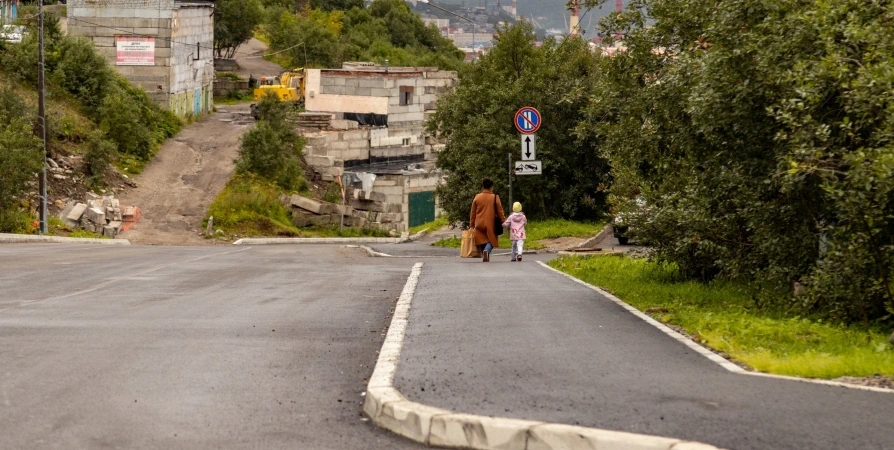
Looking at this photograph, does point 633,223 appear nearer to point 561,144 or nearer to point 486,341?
point 486,341

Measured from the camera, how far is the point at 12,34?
197 feet

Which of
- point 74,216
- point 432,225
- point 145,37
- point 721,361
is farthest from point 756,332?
point 145,37

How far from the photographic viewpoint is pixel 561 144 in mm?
41375

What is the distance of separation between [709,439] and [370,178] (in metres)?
51.4

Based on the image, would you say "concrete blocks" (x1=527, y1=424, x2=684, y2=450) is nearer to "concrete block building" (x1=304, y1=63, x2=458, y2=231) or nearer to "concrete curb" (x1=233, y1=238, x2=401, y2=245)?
"concrete curb" (x1=233, y1=238, x2=401, y2=245)

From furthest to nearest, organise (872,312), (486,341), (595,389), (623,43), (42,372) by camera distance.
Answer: (623,43), (872,312), (486,341), (42,372), (595,389)

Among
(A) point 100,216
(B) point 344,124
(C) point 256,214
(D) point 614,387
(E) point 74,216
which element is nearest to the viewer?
(D) point 614,387

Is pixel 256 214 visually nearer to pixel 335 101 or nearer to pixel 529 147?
pixel 335 101

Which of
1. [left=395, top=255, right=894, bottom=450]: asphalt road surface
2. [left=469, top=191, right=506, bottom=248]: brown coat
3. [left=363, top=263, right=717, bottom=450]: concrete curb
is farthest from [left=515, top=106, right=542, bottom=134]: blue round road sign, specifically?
[left=363, top=263, right=717, bottom=450]: concrete curb

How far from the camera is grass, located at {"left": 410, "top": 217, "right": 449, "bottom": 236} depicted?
2154 inches

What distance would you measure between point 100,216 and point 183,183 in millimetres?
9472

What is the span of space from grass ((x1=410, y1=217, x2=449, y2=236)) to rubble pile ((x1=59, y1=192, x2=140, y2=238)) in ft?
43.3

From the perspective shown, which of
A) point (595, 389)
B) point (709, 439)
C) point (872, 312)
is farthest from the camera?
point (872, 312)

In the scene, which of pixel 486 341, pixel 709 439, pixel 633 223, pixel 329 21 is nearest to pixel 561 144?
pixel 633 223
